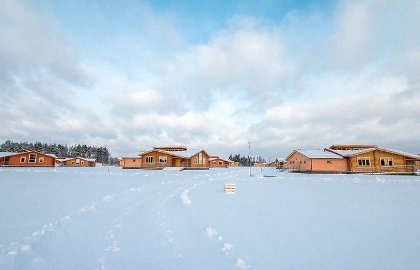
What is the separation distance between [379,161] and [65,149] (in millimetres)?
157391

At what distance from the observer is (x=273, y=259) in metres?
6.93

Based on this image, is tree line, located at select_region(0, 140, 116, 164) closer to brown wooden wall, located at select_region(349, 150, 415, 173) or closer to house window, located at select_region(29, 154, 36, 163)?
house window, located at select_region(29, 154, 36, 163)

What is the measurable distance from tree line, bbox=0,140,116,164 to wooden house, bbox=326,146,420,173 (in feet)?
456

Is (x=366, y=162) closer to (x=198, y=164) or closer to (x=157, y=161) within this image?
(x=198, y=164)

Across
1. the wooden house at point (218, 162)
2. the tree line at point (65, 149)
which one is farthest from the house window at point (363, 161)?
the tree line at point (65, 149)

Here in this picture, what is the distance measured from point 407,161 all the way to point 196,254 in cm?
5713

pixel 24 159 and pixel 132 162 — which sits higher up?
pixel 24 159

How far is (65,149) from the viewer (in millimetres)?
161000

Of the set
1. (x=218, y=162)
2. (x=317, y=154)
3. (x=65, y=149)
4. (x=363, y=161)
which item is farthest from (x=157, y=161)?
(x=65, y=149)

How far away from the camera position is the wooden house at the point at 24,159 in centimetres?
7575

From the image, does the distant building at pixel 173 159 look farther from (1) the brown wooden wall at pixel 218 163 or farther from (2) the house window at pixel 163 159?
(1) the brown wooden wall at pixel 218 163

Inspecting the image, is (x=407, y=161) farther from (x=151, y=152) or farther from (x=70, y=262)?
(x=70, y=262)

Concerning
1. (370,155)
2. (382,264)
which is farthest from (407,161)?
(382,264)

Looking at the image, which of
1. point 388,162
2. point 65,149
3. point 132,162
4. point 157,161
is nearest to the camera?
point 388,162
